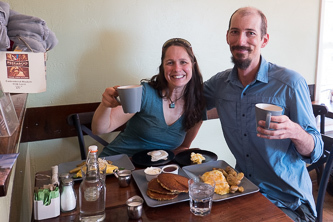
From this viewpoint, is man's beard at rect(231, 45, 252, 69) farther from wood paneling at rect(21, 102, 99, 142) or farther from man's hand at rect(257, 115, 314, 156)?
wood paneling at rect(21, 102, 99, 142)

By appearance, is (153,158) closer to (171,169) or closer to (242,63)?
(171,169)

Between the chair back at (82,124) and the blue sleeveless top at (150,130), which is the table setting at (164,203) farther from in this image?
the chair back at (82,124)

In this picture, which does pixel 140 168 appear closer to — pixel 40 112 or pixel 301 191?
pixel 301 191

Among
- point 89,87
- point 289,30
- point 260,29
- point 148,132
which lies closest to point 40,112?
point 89,87

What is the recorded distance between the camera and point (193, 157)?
1529 millimetres

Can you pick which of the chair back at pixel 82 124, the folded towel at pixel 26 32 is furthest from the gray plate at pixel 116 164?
the folded towel at pixel 26 32

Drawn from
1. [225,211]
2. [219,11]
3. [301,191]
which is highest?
[219,11]

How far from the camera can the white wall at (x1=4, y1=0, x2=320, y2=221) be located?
6.37ft

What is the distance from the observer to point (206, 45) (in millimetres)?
2348

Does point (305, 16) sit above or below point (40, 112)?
above

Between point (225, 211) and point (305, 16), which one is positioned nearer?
point (225, 211)

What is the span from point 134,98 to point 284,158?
2.79 ft

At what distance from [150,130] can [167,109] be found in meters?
0.17

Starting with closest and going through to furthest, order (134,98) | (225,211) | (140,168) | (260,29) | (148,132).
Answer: (225,211) → (134,98) → (140,168) → (260,29) → (148,132)
